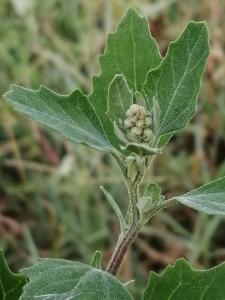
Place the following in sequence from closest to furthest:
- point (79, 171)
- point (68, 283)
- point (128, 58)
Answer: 1. point (68, 283)
2. point (128, 58)
3. point (79, 171)

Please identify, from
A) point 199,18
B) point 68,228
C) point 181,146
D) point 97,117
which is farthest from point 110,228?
point 97,117

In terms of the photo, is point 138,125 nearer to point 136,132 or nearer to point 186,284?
point 136,132

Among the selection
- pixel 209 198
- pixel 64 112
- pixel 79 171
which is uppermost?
pixel 64 112

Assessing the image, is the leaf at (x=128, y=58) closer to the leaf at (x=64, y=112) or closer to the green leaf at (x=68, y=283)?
the leaf at (x=64, y=112)

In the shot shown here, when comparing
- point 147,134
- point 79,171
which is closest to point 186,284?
point 147,134

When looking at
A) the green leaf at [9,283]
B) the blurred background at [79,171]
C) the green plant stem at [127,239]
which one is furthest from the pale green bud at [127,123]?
the blurred background at [79,171]
